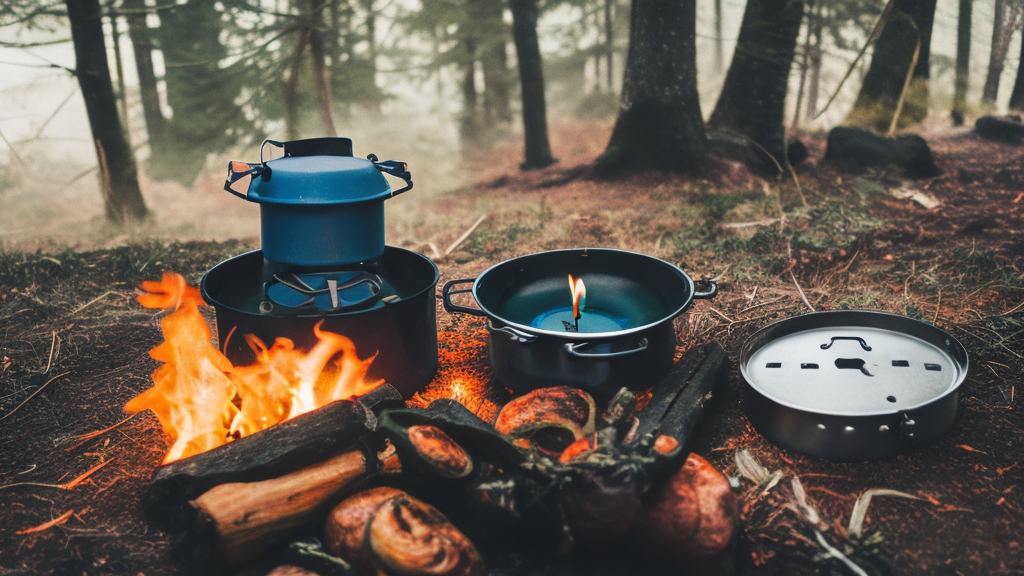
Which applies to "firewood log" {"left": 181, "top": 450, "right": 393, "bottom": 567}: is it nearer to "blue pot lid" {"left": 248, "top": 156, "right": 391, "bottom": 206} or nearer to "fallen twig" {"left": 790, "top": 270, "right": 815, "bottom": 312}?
"blue pot lid" {"left": 248, "top": 156, "right": 391, "bottom": 206}

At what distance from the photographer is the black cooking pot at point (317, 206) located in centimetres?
298

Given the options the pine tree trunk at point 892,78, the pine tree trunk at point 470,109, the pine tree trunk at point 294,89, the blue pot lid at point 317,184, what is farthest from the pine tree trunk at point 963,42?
the blue pot lid at point 317,184

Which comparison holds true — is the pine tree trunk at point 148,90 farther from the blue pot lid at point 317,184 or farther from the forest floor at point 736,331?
the blue pot lid at point 317,184

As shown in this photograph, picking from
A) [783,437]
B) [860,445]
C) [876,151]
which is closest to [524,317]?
[783,437]

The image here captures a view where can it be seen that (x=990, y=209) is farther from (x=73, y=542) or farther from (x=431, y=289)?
(x=73, y=542)

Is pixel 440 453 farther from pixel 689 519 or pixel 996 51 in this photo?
pixel 996 51

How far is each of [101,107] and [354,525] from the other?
29.4ft

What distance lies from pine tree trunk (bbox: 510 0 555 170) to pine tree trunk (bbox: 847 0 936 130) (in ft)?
17.5

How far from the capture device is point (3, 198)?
1548 cm

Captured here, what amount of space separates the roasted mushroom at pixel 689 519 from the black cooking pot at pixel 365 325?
4.93ft

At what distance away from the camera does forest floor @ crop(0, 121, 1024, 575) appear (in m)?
2.45

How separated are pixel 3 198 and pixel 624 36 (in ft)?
60.5

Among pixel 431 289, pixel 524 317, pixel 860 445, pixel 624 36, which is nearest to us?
pixel 860 445

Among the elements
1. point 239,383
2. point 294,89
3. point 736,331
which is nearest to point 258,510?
point 239,383
